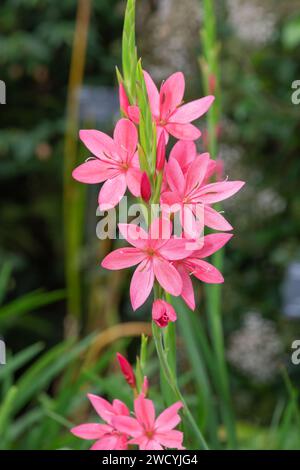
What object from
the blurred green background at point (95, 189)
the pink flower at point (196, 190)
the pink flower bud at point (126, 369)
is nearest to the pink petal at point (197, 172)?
the pink flower at point (196, 190)

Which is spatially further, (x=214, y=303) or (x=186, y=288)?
(x=214, y=303)

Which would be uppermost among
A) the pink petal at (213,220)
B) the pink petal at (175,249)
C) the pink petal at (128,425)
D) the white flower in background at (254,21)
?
the white flower in background at (254,21)

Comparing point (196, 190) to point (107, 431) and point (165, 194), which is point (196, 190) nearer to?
point (165, 194)

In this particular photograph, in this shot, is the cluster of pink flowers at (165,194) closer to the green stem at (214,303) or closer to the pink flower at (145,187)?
the pink flower at (145,187)

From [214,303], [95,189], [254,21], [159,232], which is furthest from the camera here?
[95,189]

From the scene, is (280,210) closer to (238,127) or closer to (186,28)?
(238,127)

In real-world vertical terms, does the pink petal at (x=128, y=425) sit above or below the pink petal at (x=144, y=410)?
below

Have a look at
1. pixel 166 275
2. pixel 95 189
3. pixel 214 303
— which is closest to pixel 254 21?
pixel 95 189

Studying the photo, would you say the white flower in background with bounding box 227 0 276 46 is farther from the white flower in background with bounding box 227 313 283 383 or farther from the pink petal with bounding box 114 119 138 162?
the pink petal with bounding box 114 119 138 162
